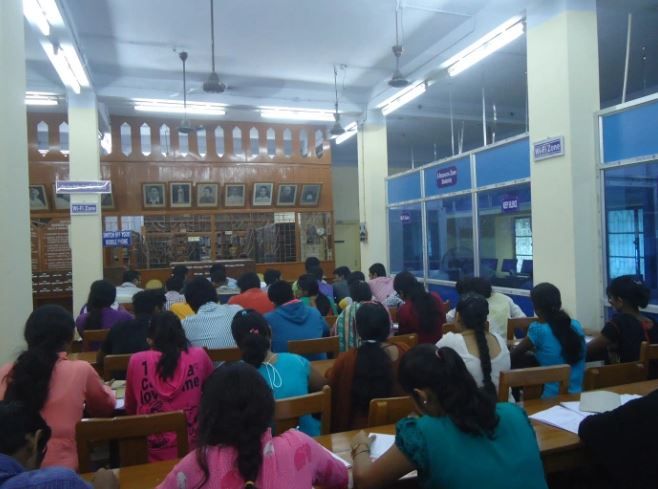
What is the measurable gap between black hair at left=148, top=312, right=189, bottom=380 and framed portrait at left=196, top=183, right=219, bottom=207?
263 inches

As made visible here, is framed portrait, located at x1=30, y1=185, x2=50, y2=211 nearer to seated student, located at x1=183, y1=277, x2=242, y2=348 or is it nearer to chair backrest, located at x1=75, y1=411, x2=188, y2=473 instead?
seated student, located at x1=183, y1=277, x2=242, y2=348

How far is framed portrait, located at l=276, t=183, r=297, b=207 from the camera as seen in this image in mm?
9230

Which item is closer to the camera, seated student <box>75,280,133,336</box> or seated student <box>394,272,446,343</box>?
seated student <box>394,272,446,343</box>

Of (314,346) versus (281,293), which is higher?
(281,293)

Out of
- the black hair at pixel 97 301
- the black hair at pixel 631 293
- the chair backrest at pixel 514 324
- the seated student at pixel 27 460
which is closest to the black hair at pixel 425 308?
the chair backrest at pixel 514 324

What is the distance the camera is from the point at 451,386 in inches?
57.9

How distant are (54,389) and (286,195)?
745 cm

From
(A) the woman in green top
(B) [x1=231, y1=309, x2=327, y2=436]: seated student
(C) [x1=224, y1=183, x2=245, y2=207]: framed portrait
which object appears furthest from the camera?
(C) [x1=224, y1=183, x2=245, y2=207]: framed portrait

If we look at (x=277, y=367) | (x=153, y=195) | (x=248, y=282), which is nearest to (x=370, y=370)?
(x=277, y=367)

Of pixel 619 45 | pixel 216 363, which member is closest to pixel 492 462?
pixel 216 363

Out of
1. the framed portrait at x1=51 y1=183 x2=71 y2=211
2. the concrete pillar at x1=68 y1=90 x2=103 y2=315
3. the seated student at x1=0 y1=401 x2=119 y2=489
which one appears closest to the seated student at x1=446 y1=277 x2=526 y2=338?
the seated student at x1=0 y1=401 x2=119 y2=489

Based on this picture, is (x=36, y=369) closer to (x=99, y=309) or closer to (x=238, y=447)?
(x=238, y=447)

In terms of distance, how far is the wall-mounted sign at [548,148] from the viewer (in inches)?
173

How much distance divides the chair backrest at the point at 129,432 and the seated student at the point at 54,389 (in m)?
0.26
